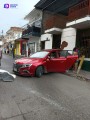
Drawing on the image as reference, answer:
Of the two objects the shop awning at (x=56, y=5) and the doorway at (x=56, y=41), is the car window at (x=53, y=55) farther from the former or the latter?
the doorway at (x=56, y=41)

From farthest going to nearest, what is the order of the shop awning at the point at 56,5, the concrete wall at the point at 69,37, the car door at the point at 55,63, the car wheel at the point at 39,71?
the shop awning at the point at 56,5 < the concrete wall at the point at 69,37 < the car door at the point at 55,63 < the car wheel at the point at 39,71

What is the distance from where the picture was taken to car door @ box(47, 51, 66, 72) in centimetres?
1192

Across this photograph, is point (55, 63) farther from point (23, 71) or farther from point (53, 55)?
point (23, 71)

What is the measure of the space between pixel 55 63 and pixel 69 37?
22.9 feet

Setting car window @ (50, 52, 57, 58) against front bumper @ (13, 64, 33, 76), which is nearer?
front bumper @ (13, 64, 33, 76)

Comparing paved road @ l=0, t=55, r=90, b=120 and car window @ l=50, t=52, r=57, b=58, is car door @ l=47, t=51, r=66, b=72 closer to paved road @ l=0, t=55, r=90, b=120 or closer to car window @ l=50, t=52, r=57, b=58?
car window @ l=50, t=52, r=57, b=58

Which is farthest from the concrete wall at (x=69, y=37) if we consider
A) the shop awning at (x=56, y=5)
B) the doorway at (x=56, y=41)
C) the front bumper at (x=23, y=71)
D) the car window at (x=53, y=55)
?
the front bumper at (x=23, y=71)

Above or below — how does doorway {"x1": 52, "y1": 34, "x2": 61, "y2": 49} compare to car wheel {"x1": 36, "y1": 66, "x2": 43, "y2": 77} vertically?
above

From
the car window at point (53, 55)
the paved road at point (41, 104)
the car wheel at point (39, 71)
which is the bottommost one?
the paved road at point (41, 104)

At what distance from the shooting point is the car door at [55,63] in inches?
469

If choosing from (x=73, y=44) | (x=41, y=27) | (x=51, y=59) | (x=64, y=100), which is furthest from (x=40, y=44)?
(x=64, y=100)

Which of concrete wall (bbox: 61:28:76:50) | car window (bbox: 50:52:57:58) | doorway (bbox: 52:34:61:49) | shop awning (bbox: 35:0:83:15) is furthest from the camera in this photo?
doorway (bbox: 52:34:61:49)

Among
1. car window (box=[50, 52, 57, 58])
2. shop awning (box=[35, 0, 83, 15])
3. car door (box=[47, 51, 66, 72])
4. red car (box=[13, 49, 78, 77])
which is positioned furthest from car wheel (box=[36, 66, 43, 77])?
shop awning (box=[35, 0, 83, 15])

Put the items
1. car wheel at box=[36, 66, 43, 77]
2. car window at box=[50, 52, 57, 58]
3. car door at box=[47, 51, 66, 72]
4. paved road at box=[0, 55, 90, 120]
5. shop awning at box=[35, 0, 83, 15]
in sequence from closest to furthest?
paved road at box=[0, 55, 90, 120] < car wheel at box=[36, 66, 43, 77] < car door at box=[47, 51, 66, 72] < car window at box=[50, 52, 57, 58] < shop awning at box=[35, 0, 83, 15]
